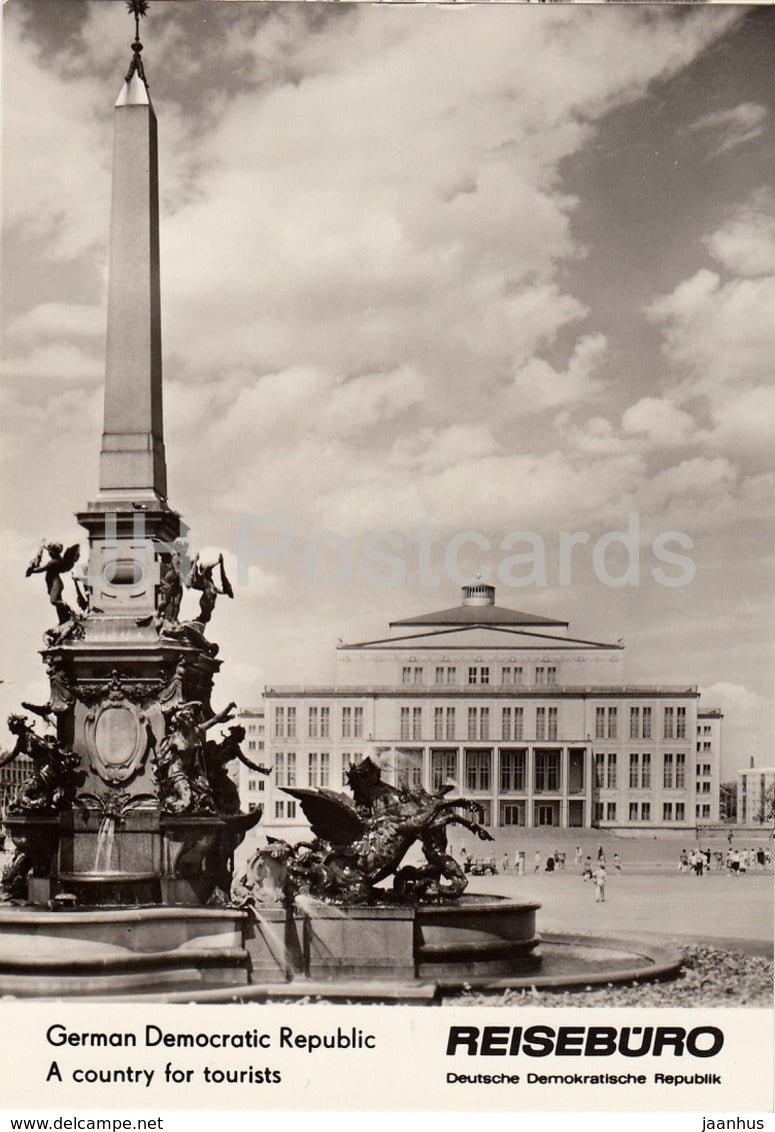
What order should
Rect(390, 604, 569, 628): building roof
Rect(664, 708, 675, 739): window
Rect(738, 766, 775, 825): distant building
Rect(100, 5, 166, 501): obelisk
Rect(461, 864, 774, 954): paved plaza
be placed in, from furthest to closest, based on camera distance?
1. Rect(664, 708, 675, 739): window
2. Rect(738, 766, 775, 825): distant building
3. Rect(390, 604, 569, 628): building roof
4. Rect(461, 864, 774, 954): paved plaza
5. Rect(100, 5, 166, 501): obelisk

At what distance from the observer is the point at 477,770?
267 feet

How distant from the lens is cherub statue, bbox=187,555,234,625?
1712cm

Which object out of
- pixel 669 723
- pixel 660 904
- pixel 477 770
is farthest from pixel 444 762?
pixel 660 904

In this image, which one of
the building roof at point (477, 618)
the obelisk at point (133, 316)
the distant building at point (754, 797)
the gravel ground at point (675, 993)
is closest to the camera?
the gravel ground at point (675, 993)

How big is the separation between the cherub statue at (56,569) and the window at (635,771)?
65.3m

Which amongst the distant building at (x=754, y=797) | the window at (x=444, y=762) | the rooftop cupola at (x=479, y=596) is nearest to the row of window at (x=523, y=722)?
the window at (x=444, y=762)

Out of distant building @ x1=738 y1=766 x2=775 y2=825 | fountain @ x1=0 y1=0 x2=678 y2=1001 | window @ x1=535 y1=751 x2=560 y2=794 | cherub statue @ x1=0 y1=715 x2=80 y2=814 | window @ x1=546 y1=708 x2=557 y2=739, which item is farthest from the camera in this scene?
window @ x1=535 y1=751 x2=560 y2=794

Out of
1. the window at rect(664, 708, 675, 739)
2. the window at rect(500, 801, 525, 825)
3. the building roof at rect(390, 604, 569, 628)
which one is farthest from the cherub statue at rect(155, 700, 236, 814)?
the window at rect(500, 801, 525, 825)

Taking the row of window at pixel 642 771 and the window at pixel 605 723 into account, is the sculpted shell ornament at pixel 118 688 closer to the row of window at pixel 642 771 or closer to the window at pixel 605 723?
the window at pixel 605 723

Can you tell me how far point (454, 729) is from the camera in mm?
79500

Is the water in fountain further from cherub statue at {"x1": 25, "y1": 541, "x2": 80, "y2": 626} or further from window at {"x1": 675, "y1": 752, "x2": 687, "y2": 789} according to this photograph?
window at {"x1": 675, "y1": 752, "x2": 687, "y2": 789}

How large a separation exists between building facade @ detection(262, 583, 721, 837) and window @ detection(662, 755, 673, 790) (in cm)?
7

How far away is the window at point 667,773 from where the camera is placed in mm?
78688

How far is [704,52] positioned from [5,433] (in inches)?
468
